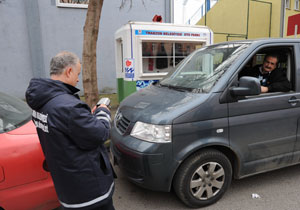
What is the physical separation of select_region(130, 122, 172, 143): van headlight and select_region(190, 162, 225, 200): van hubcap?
0.57 m

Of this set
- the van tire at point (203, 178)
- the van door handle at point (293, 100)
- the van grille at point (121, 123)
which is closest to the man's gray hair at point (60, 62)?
the van grille at point (121, 123)

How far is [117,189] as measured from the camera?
3.24m

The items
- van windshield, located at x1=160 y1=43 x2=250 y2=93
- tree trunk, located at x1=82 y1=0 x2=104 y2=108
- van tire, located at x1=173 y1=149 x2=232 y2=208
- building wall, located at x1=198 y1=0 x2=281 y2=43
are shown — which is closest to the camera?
van tire, located at x1=173 y1=149 x2=232 y2=208

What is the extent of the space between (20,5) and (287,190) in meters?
9.98

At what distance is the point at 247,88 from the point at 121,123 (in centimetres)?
152

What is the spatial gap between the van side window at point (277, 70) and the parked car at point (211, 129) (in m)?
0.02

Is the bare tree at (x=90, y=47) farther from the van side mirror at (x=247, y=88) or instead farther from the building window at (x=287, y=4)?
the building window at (x=287, y=4)

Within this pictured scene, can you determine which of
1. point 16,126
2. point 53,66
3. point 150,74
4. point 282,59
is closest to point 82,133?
point 53,66

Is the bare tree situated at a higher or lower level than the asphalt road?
higher

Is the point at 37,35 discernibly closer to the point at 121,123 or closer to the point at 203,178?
the point at 121,123

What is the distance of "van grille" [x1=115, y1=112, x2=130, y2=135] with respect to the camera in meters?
2.77

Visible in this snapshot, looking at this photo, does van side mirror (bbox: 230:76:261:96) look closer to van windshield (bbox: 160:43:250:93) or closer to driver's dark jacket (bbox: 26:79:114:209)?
van windshield (bbox: 160:43:250:93)

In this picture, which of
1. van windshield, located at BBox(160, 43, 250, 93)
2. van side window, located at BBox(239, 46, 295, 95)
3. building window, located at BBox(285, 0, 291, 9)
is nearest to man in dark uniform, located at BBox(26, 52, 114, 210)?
van windshield, located at BBox(160, 43, 250, 93)

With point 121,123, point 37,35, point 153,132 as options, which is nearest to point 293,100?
point 153,132
